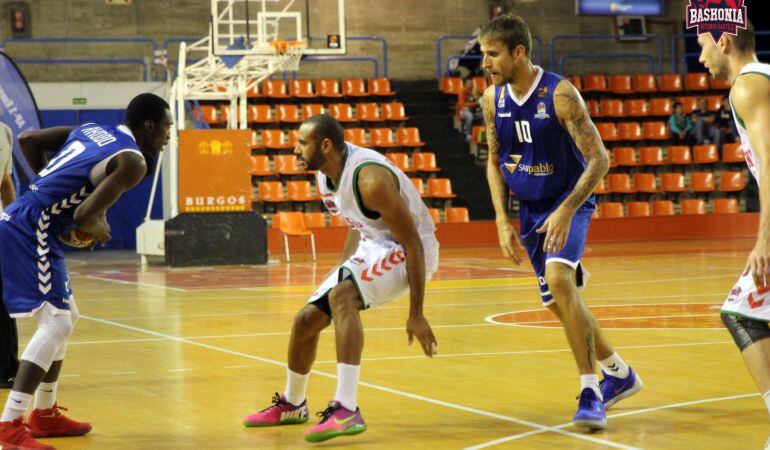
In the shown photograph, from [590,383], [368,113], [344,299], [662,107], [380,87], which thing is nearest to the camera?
[344,299]

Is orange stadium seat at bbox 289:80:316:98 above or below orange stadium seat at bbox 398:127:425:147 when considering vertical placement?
above

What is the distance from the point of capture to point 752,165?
4648 millimetres

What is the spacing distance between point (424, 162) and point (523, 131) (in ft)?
57.2

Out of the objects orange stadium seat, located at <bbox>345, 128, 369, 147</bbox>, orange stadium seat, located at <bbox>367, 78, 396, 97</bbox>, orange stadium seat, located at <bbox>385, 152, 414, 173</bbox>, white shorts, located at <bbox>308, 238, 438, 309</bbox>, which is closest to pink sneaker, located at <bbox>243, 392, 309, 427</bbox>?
white shorts, located at <bbox>308, 238, 438, 309</bbox>

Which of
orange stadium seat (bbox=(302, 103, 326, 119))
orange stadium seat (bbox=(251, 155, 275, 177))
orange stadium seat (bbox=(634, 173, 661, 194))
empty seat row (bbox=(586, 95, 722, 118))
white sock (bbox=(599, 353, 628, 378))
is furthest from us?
empty seat row (bbox=(586, 95, 722, 118))

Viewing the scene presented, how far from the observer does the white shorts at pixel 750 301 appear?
451 cm

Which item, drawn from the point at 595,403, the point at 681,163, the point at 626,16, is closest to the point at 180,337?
the point at 595,403

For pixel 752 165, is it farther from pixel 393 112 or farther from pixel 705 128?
pixel 705 128

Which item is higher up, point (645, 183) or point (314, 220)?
point (645, 183)

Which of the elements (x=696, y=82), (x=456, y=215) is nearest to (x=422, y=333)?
(x=456, y=215)

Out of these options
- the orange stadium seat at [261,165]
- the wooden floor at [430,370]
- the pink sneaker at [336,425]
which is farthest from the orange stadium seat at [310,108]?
the pink sneaker at [336,425]

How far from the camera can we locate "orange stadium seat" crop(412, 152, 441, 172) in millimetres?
23406

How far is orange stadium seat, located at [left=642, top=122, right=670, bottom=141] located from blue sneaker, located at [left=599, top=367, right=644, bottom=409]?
19.7m

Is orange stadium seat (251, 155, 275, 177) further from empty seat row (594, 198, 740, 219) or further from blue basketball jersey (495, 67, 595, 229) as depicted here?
blue basketball jersey (495, 67, 595, 229)
